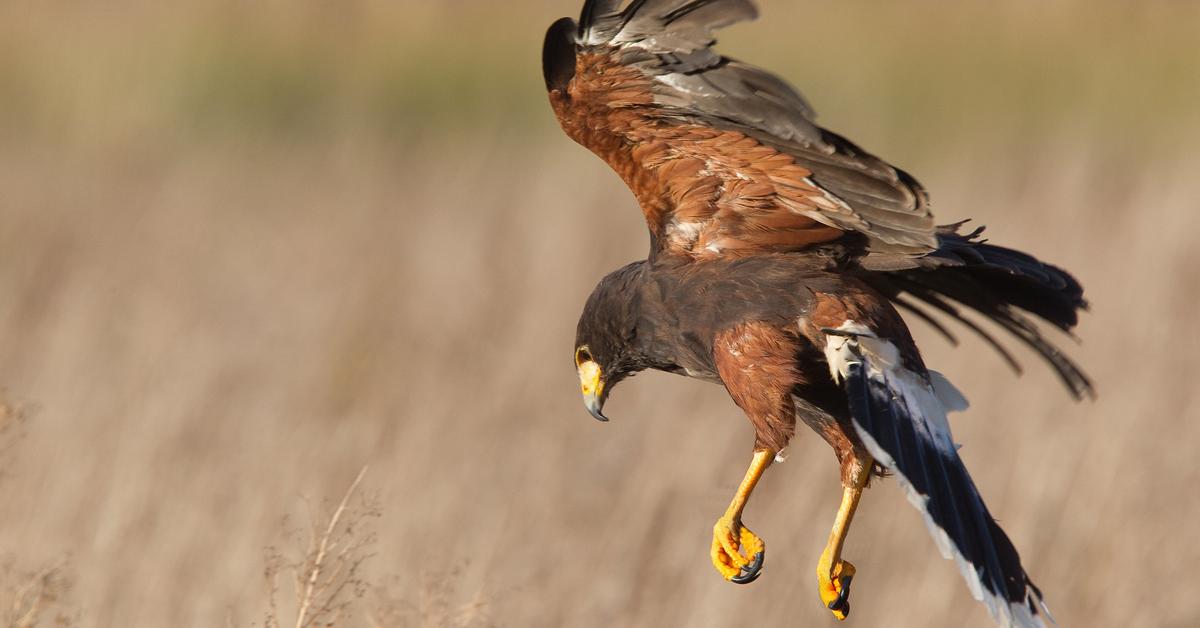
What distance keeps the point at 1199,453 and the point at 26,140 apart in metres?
6.47

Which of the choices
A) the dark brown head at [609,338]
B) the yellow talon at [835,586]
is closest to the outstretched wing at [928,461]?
the yellow talon at [835,586]

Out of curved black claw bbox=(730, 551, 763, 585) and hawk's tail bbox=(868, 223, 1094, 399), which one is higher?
hawk's tail bbox=(868, 223, 1094, 399)

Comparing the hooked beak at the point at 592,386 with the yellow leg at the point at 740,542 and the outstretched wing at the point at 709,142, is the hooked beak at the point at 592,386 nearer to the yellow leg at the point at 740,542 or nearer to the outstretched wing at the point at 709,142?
the outstretched wing at the point at 709,142

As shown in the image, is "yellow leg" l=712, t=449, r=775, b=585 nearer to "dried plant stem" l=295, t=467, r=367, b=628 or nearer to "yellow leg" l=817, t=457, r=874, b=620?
"yellow leg" l=817, t=457, r=874, b=620

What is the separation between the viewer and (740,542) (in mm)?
3441

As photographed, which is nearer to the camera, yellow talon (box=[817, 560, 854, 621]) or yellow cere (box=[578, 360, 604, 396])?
yellow talon (box=[817, 560, 854, 621])

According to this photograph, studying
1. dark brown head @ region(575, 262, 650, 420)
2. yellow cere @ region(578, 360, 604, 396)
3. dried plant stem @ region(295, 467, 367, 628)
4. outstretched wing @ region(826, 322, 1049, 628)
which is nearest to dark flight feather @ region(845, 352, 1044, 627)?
outstretched wing @ region(826, 322, 1049, 628)

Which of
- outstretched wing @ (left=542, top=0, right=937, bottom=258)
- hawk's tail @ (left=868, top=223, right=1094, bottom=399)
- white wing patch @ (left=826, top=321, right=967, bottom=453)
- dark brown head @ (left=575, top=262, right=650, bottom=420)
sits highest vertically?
outstretched wing @ (left=542, top=0, right=937, bottom=258)

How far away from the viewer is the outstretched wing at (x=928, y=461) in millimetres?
3104

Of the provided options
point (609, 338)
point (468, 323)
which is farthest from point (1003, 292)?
point (468, 323)

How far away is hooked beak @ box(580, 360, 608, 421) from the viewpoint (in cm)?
386

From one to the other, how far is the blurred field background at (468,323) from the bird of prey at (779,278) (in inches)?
24.8

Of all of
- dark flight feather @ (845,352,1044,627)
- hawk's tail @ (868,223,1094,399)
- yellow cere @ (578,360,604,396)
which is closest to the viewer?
dark flight feather @ (845,352,1044,627)

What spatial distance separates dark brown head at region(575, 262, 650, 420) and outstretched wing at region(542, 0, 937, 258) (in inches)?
6.2
